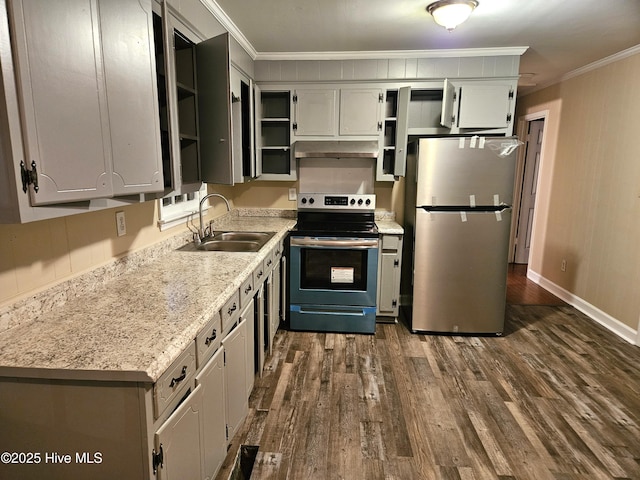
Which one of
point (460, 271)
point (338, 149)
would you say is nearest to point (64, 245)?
point (338, 149)

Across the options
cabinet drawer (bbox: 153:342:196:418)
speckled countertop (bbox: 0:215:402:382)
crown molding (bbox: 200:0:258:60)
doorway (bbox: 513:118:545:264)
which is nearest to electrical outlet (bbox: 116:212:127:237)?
speckled countertop (bbox: 0:215:402:382)

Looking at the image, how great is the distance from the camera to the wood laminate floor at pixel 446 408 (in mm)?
1882

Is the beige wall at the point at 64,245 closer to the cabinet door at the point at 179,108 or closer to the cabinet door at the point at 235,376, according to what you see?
the cabinet door at the point at 179,108

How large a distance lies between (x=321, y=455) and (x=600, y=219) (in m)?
3.43

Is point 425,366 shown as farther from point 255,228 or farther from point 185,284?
point 185,284

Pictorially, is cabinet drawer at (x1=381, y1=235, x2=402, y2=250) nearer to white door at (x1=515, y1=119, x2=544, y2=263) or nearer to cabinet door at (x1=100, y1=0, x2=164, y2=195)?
cabinet door at (x1=100, y1=0, x2=164, y2=195)

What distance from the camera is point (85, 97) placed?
1.15 meters

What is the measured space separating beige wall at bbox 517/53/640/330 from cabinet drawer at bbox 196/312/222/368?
3470 millimetres

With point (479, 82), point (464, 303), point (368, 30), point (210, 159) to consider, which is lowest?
point (464, 303)

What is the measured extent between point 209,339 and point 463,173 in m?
2.44

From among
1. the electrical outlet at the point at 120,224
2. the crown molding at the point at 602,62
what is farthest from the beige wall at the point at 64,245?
the crown molding at the point at 602,62

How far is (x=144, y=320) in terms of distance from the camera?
1330 millimetres

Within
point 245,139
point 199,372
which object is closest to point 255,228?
point 245,139

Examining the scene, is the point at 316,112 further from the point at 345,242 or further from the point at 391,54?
the point at 345,242
